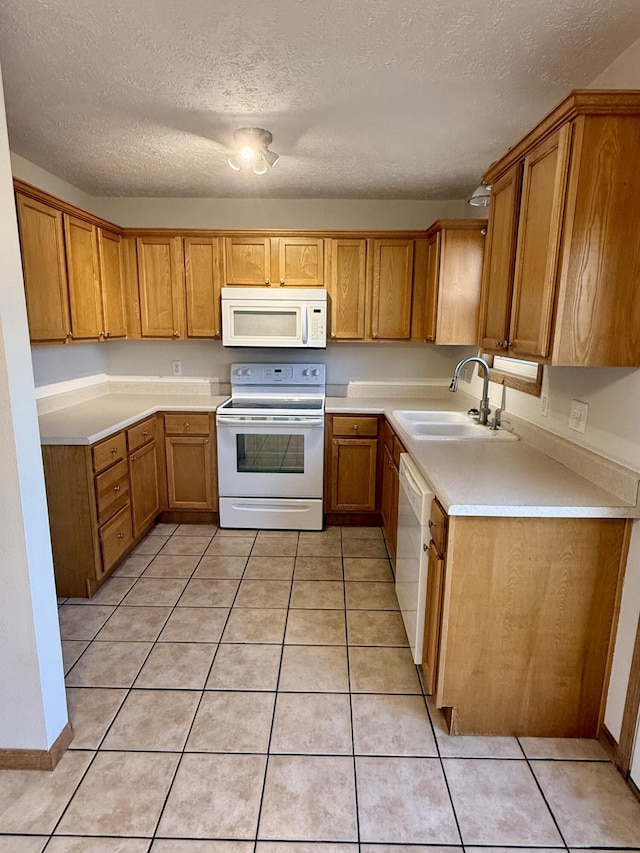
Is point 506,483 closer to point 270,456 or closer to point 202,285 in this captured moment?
point 270,456

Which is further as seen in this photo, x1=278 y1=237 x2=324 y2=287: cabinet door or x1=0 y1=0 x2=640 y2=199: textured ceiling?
x1=278 y1=237 x2=324 y2=287: cabinet door

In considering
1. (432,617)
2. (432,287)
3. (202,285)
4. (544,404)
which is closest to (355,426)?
(432,287)

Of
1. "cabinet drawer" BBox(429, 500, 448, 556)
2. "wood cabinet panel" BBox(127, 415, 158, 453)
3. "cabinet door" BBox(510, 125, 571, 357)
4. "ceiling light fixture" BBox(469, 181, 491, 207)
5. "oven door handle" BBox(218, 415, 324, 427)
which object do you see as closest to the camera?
"cabinet door" BBox(510, 125, 571, 357)

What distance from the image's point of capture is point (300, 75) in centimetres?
180

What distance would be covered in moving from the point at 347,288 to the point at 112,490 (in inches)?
82.2

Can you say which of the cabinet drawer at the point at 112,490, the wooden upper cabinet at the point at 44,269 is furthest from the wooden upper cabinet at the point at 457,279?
the wooden upper cabinet at the point at 44,269

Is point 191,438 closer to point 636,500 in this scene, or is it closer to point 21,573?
point 21,573

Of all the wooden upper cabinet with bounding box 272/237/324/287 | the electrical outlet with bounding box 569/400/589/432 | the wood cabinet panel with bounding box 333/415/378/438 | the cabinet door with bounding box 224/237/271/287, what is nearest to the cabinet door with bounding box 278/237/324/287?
the wooden upper cabinet with bounding box 272/237/324/287

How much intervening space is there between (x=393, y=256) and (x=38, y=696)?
317cm

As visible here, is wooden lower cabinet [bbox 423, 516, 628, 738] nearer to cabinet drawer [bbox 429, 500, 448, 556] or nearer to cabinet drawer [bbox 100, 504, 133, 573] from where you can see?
cabinet drawer [bbox 429, 500, 448, 556]

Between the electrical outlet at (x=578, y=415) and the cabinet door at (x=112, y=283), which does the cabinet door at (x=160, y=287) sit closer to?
the cabinet door at (x=112, y=283)

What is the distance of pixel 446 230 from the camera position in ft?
9.92

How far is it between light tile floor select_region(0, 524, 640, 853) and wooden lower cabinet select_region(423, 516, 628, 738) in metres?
0.12

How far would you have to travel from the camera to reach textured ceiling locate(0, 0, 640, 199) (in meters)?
1.46
